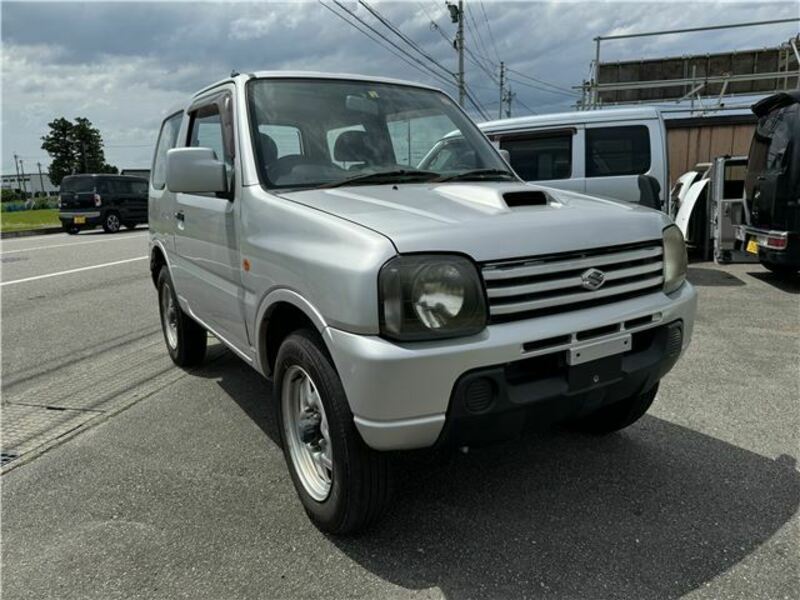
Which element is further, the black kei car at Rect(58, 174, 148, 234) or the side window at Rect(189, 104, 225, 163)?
the black kei car at Rect(58, 174, 148, 234)

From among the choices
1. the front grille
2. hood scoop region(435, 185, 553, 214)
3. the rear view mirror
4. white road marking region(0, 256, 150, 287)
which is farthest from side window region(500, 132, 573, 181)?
white road marking region(0, 256, 150, 287)

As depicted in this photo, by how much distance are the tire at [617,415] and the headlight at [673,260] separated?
2.00 ft

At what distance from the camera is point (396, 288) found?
2033 millimetres

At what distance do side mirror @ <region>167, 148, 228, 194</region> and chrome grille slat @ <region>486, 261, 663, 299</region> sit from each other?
164 centimetres

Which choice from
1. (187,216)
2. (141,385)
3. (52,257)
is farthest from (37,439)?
(52,257)

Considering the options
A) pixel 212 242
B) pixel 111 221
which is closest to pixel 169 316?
pixel 212 242

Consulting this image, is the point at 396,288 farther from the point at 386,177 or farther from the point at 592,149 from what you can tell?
the point at 592,149

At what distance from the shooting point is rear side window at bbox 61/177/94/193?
2075cm

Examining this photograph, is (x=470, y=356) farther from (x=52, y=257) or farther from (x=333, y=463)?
(x=52, y=257)

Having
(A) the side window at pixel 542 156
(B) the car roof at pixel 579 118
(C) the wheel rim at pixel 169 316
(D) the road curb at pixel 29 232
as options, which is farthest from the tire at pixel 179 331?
(D) the road curb at pixel 29 232

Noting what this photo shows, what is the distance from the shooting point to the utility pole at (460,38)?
24422 millimetres

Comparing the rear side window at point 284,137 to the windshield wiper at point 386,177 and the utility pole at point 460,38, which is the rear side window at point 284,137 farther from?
the utility pole at point 460,38

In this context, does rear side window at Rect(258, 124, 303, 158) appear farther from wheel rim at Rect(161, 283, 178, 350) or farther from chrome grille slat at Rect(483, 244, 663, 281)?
wheel rim at Rect(161, 283, 178, 350)

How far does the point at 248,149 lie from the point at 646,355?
2.12m
